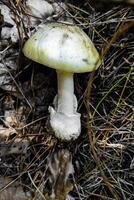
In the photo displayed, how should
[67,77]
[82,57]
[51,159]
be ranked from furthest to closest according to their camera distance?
[51,159], [67,77], [82,57]

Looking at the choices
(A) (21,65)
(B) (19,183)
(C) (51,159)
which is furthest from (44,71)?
(B) (19,183)

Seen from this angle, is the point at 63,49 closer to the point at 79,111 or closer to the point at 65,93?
the point at 65,93

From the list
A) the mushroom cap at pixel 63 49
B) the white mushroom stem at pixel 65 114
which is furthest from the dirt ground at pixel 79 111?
the mushroom cap at pixel 63 49

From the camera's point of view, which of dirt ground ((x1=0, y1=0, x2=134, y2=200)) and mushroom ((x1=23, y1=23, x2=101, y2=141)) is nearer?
mushroom ((x1=23, y1=23, x2=101, y2=141))

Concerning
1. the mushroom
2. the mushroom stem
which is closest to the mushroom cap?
the mushroom

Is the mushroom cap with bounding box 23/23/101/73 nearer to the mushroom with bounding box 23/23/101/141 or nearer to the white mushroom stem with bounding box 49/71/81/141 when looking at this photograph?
the mushroom with bounding box 23/23/101/141

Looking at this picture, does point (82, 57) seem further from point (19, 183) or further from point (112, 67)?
point (19, 183)

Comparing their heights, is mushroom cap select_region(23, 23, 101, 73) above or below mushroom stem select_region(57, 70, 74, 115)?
above
